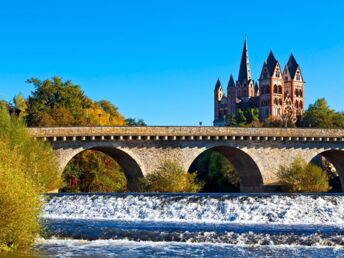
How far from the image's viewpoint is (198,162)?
256 feet

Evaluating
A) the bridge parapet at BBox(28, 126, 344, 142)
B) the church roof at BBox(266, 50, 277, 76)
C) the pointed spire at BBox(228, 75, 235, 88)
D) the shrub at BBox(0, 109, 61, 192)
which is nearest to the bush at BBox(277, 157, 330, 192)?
the bridge parapet at BBox(28, 126, 344, 142)

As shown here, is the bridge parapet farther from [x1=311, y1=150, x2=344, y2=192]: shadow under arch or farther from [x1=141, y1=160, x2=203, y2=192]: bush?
[x1=141, y1=160, x2=203, y2=192]: bush

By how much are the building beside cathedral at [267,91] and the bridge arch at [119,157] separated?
325 feet

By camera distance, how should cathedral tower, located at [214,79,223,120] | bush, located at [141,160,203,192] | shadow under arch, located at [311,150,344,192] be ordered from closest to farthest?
bush, located at [141,160,203,192] → shadow under arch, located at [311,150,344,192] → cathedral tower, located at [214,79,223,120]

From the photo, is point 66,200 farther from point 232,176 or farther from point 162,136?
point 232,176

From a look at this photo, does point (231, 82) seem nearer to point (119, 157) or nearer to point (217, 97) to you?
point (217, 97)

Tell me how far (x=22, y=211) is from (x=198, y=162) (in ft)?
193

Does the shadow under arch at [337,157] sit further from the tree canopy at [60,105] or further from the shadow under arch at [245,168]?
the tree canopy at [60,105]

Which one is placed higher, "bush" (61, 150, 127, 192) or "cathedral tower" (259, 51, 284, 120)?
"cathedral tower" (259, 51, 284, 120)

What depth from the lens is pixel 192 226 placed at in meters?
28.3

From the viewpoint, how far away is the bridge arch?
4844 cm

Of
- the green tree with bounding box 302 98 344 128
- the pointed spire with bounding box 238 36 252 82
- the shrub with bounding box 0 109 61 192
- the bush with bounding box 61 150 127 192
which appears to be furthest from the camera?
the pointed spire with bounding box 238 36 252 82

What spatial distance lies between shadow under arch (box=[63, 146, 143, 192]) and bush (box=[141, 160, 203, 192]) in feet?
6.70

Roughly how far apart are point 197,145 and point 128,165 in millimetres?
5781
